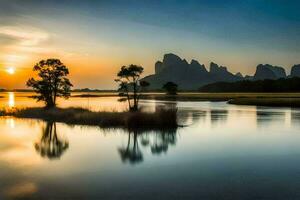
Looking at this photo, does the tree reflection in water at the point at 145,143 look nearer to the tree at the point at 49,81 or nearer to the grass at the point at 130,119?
the grass at the point at 130,119

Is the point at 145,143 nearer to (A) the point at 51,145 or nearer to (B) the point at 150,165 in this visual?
(A) the point at 51,145

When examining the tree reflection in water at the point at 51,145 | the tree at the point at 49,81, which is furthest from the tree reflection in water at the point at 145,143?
the tree at the point at 49,81

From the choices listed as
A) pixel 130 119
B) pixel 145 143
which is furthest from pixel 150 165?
pixel 130 119

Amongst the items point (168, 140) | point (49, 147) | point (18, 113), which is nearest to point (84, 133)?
point (49, 147)

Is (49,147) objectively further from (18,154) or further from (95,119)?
(95,119)

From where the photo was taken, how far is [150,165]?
16.5m

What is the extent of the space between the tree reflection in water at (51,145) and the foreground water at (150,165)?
6 cm

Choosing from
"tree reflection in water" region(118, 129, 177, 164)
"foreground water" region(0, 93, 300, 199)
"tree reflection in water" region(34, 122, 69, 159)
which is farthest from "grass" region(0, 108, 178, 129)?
"tree reflection in water" region(34, 122, 69, 159)

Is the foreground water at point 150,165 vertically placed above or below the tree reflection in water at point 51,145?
above

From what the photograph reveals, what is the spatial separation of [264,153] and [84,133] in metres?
15.7

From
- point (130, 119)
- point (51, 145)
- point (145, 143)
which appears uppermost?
point (130, 119)

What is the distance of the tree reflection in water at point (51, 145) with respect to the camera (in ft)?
66.1

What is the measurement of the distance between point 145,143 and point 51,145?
21.9 feet

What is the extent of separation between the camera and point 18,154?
1989 centimetres
